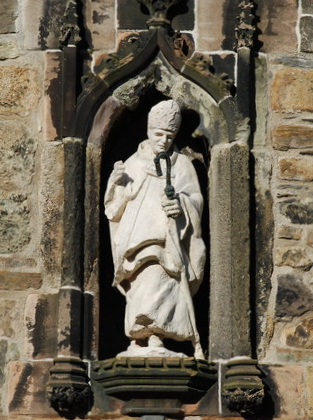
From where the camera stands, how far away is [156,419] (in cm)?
1267

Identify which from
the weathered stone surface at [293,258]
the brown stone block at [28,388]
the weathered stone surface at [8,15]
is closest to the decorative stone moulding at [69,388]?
the brown stone block at [28,388]

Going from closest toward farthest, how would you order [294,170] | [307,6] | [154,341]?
[154,341] < [294,170] < [307,6]

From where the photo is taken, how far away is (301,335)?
13.1 m

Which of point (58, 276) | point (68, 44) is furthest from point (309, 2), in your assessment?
point (58, 276)

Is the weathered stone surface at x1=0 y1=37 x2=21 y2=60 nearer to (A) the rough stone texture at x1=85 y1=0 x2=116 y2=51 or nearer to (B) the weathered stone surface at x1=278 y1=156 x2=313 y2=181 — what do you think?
(A) the rough stone texture at x1=85 y1=0 x2=116 y2=51

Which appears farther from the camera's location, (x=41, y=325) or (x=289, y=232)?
(x=289, y=232)

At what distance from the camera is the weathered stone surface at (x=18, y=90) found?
44.1 feet

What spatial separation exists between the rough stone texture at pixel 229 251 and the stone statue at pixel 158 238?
133mm

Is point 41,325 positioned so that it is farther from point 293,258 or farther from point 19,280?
point 293,258

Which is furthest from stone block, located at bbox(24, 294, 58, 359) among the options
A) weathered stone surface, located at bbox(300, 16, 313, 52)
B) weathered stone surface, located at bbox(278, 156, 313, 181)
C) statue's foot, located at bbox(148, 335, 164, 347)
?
weathered stone surface, located at bbox(300, 16, 313, 52)

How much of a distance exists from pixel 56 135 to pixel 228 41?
136 centimetres

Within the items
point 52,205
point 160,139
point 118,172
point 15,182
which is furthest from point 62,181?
point 160,139

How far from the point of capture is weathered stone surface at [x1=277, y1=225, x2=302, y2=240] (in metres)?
13.3

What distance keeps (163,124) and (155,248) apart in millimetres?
874
